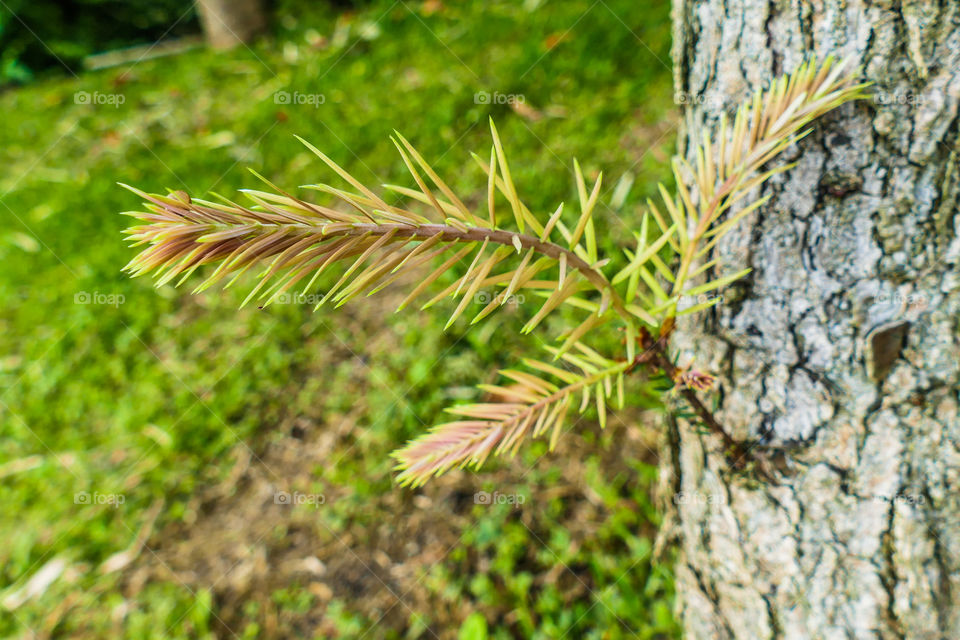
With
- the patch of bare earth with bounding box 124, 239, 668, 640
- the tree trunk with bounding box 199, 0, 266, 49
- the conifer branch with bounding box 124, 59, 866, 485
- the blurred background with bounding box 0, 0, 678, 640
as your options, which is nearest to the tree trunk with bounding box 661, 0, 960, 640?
the conifer branch with bounding box 124, 59, 866, 485

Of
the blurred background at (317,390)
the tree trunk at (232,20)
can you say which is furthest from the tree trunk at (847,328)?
the tree trunk at (232,20)

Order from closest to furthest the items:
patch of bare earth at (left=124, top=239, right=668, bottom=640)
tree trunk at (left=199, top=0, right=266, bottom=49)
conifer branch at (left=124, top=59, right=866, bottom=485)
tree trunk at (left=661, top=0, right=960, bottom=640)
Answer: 1. conifer branch at (left=124, top=59, right=866, bottom=485)
2. tree trunk at (left=661, top=0, right=960, bottom=640)
3. patch of bare earth at (left=124, top=239, right=668, bottom=640)
4. tree trunk at (left=199, top=0, right=266, bottom=49)

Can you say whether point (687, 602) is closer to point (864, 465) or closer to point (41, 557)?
point (864, 465)

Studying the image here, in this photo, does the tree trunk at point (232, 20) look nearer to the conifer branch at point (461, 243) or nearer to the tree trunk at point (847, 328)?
the tree trunk at point (847, 328)

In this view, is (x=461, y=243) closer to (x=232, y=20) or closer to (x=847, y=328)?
(x=847, y=328)

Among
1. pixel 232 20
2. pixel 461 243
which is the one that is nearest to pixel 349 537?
pixel 461 243

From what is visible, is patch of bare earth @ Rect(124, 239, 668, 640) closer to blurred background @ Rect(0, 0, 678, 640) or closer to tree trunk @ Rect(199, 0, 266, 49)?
blurred background @ Rect(0, 0, 678, 640)
